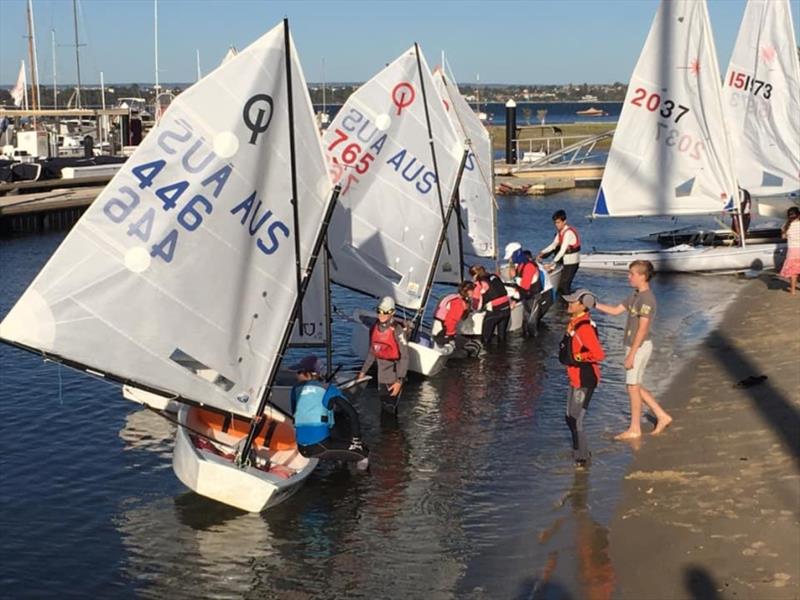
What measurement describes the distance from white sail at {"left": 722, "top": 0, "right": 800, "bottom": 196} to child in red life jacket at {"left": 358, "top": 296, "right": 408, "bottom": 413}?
1920 cm

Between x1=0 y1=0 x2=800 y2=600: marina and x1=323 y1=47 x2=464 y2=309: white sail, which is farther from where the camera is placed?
x1=323 y1=47 x2=464 y2=309: white sail

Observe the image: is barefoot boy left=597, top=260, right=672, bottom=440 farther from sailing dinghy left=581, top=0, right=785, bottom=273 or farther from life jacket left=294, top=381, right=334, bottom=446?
sailing dinghy left=581, top=0, right=785, bottom=273

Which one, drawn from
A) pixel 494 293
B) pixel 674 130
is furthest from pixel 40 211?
pixel 494 293

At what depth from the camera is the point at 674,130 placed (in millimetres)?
29156

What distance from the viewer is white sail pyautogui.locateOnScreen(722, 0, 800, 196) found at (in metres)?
32.1

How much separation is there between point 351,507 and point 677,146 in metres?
19.3

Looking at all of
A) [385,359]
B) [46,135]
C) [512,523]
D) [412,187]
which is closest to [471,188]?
[412,187]

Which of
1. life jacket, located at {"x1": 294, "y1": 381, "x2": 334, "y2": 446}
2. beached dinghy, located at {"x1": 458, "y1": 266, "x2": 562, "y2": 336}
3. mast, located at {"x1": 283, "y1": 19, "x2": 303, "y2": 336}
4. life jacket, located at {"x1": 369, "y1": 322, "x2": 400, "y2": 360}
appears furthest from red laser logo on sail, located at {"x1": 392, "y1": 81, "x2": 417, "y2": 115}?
life jacket, located at {"x1": 294, "y1": 381, "x2": 334, "y2": 446}

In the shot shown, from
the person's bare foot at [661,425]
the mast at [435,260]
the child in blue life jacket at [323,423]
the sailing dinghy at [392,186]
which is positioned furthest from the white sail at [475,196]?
the child in blue life jacket at [323,423]

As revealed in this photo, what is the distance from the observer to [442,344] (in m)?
19.5

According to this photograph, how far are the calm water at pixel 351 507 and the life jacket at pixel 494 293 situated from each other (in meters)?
2.09

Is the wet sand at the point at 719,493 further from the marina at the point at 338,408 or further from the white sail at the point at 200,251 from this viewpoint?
the white sail at the point at 200,251

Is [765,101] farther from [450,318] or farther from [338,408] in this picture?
[338,408]

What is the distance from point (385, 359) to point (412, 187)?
16.5 ft
